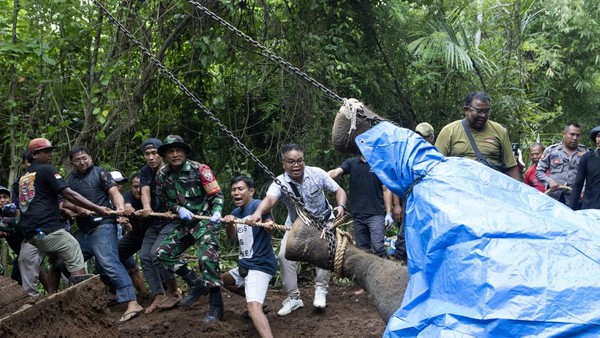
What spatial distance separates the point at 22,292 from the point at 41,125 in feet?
11.1

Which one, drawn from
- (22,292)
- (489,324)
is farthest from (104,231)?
(489,324)

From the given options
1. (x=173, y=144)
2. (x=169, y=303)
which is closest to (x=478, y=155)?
(x=173, y=144)

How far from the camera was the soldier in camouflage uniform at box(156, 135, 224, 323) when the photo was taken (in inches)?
303

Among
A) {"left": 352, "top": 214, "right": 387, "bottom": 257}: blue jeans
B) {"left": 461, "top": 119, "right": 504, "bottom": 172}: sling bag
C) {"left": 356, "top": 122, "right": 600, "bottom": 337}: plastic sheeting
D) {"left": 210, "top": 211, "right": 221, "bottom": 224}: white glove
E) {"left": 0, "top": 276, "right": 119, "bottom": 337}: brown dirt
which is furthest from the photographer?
{"left": 352, "top": 214, "right": 387, "bottom": 257}: blue jeans

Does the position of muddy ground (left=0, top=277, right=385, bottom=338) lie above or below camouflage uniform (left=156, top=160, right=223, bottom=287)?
below

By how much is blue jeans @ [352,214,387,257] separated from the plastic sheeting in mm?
4309

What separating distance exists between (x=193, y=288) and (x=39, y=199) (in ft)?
5.84

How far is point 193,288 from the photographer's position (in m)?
8.31

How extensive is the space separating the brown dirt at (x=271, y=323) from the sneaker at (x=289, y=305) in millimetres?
46

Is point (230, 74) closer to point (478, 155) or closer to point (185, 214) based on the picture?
point (185, 214)

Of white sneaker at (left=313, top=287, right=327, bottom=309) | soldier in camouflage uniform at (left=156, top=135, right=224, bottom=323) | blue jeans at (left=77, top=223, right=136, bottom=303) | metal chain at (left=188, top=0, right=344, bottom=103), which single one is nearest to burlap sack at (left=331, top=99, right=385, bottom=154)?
metal chain at (left=188, top=0, right=344, bottom=103)

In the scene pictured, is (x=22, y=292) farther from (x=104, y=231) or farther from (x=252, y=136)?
(x=252, y=136)

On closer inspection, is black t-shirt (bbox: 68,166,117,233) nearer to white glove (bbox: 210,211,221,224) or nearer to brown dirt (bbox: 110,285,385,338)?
brown dirt (bbox: 110,285,385,338)

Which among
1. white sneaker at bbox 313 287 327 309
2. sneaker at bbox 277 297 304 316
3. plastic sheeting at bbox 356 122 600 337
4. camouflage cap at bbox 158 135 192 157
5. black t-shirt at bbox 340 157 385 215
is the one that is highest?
plastic sheeting at bbox 356 122 600 337
